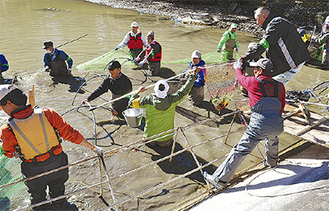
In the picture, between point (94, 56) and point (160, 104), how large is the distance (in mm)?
7459

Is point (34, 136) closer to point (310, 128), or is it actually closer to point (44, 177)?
point (44, 177)

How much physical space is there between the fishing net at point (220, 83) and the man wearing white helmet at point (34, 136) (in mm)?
3774

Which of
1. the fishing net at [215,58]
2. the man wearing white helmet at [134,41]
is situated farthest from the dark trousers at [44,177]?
the fishing net at [215,58]

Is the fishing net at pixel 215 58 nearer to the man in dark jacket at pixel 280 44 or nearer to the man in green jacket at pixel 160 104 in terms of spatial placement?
the man in green jacket at pixel 160 104

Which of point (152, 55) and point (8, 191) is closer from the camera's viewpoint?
point (8, 191)

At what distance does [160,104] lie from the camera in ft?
13.3

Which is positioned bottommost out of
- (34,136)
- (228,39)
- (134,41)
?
(34,136)

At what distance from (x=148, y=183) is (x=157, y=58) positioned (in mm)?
5269

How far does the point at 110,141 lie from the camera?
4918 mm

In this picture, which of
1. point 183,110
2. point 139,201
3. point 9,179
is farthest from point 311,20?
point 9,179

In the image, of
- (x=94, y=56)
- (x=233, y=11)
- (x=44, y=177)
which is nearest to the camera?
(x=44, y=177)

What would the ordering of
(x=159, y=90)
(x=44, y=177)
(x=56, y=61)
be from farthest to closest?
(x=56, y=61)
(x=159, y=90)
(x=44, y=177)

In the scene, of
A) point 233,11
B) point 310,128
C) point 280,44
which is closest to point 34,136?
point 280,44

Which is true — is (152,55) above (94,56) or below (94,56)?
above
